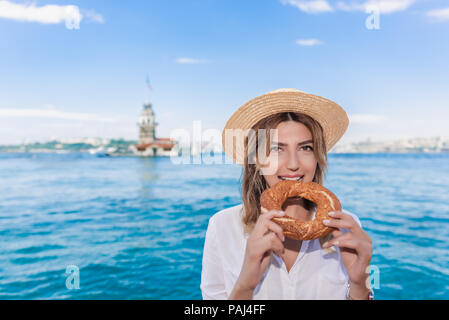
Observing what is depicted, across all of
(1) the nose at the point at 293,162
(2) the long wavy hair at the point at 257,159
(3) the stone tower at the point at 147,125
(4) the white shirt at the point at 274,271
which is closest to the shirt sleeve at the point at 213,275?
(4) the white shirt at the point at 274,271

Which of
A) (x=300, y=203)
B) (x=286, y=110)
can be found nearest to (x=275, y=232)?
(x=300, y=203)

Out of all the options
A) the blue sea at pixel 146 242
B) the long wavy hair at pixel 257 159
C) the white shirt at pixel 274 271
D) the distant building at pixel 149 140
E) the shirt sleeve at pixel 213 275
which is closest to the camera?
the white shirt at pixel 274 271

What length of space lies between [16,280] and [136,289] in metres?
4.31

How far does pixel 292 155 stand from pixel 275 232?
64cm

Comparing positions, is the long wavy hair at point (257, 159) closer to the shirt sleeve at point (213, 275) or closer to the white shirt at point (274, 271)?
the white shirt at point (274, 271)

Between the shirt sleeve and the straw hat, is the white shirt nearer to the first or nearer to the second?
the shirt sleeve

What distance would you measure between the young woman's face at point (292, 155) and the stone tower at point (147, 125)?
12465 centimetres

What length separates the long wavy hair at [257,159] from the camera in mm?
2504

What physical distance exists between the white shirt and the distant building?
361 feet

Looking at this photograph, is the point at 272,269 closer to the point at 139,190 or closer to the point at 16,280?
the point at 16,280

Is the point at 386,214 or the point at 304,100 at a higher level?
the point at 304,100

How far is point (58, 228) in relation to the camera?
17.2 m

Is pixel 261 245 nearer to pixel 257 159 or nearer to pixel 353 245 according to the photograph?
pixel 353 245
